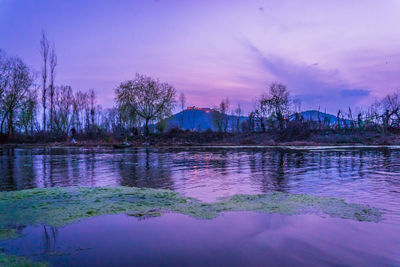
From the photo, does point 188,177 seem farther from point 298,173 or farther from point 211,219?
point 211,219

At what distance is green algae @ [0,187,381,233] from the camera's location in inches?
269

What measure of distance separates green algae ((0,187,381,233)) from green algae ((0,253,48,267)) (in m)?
1.25

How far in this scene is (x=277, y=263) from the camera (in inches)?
176

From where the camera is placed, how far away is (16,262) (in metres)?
4.38

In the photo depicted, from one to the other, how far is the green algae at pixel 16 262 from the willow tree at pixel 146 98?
52.4 m

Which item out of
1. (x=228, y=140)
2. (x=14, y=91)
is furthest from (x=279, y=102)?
(x=14, y=91)

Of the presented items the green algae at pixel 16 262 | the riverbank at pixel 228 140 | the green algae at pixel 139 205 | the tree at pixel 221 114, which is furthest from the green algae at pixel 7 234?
the tree at pixel 221 114

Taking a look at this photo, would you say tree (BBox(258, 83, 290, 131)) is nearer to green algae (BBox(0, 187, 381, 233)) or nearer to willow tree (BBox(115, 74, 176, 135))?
willow tree (BBox(115, 74, 176, 135))

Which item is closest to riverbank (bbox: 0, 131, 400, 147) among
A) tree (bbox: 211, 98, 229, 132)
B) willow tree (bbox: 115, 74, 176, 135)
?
willow tree (bbox: 115, 74, 176, 135)

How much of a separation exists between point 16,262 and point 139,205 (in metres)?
3.72

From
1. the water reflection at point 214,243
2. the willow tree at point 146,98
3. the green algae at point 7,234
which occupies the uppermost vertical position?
the willow tree at point 146,98

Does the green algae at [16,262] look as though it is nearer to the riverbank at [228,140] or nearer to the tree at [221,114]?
the riverbank at [228,140]

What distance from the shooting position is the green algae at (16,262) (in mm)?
4302

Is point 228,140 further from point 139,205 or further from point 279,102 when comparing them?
point 139,205
